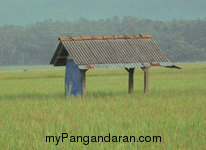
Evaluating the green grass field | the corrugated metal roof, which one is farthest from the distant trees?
the green grass field

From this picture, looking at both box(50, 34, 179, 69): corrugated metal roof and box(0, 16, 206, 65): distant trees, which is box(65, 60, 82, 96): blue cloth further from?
box(0, 16, 206, 65): distant trees

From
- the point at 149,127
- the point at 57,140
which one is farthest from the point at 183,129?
the point at 57,140

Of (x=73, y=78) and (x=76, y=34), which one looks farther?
(x=76, y=34)

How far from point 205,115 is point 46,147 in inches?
213

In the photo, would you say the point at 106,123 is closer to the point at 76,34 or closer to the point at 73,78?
the point at 73,78

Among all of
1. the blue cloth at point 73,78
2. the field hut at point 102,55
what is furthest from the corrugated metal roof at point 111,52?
Answer: the blue cloth at point 73,78

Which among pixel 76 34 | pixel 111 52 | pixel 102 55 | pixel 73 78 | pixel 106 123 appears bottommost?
pixel 106 123

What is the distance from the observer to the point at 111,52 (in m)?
19.1

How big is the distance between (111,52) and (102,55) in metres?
0.51

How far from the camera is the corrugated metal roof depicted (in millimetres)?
18391

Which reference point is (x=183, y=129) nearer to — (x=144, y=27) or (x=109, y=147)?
(x=109, y=147)

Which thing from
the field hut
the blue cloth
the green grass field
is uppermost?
the field hut

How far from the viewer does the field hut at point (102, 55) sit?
1836 cm

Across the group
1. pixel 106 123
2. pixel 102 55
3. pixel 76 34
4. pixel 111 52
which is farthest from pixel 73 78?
pixel 76 34
